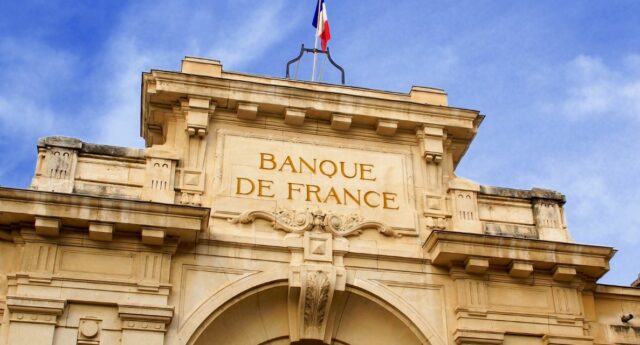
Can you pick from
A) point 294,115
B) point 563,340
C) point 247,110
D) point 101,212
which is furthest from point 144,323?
point 563,340

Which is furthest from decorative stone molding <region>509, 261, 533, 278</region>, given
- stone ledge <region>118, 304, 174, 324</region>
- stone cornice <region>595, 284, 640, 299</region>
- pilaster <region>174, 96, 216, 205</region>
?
stone ledge <region>118, 304, 174, 324</region>

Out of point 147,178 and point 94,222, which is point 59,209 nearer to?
point 94,222

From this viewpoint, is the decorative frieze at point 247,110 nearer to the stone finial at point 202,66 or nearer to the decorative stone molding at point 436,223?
the stone finial at point 202,66

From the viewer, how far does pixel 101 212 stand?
1509 centimetres

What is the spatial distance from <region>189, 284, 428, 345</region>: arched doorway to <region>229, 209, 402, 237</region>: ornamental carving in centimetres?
107

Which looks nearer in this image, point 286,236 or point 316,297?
point 316,297

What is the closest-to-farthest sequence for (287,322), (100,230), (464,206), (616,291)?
(100,230), (287,322), (464,206), (616,291)

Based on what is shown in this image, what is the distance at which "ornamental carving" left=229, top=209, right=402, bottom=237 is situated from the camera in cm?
1623

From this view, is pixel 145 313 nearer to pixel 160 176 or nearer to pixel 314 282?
pixel 160 176

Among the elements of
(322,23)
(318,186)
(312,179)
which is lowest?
(318,186)

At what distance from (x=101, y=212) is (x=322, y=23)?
8117 mm

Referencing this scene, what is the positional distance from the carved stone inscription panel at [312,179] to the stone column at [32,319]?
333cm

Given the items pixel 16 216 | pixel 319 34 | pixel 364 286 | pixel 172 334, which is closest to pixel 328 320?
pixel 364 286

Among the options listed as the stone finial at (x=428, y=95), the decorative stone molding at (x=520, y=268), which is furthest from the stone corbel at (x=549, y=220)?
the stone finial at (x=428, y=95)
